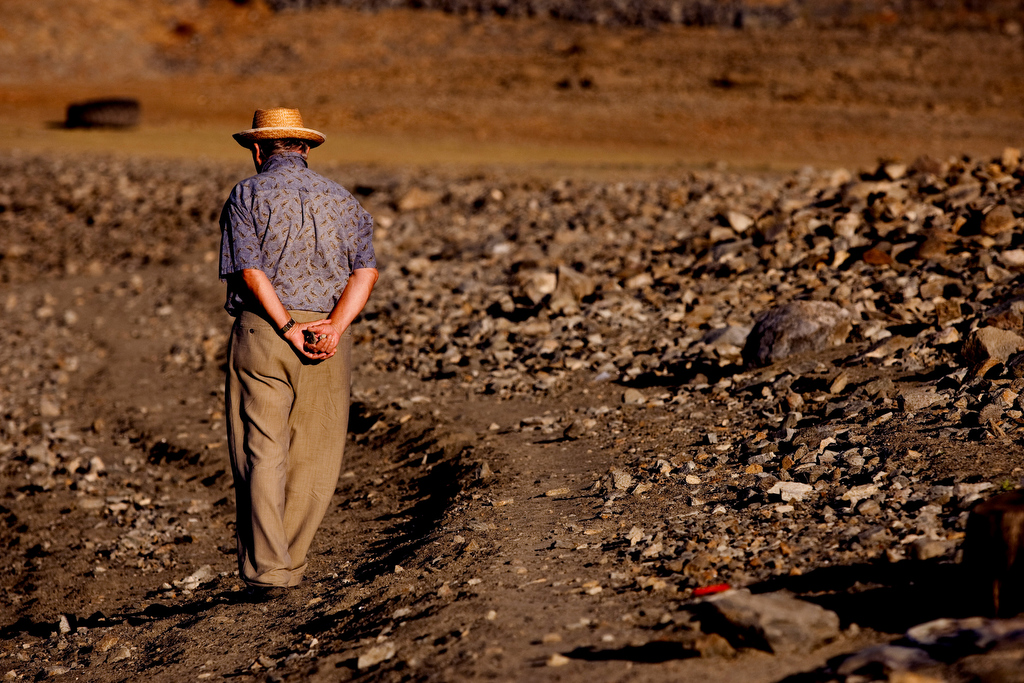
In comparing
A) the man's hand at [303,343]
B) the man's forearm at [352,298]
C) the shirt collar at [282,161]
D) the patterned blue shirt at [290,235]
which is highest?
the shirt collar at [282,161]

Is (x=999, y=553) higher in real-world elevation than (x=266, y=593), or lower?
higher

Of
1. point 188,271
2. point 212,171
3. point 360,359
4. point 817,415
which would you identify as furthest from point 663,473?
point 212,171

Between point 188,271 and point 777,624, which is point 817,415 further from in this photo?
point 188,271

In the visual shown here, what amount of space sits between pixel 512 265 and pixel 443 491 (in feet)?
12.0

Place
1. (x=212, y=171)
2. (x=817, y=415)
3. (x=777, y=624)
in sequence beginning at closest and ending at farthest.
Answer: (x=777, y=624)
(x=817, y=415)
(x=212, y=171)

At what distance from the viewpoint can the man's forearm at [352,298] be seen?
3969mm

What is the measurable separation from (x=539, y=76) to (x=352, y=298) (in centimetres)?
2240

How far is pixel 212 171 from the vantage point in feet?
47.1

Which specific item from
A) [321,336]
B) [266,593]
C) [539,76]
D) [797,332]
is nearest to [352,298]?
[321,336]

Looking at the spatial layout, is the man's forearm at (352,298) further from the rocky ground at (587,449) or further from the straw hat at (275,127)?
the rocky ground at (587,449)

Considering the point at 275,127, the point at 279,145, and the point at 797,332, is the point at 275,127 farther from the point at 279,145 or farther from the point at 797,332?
the point at 797,332

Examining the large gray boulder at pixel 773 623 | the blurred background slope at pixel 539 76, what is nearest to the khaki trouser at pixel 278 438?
the large gray boulder at pixel 773 623

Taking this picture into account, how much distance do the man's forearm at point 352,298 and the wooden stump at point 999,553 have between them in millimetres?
2242

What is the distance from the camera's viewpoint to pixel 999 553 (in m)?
2.66
